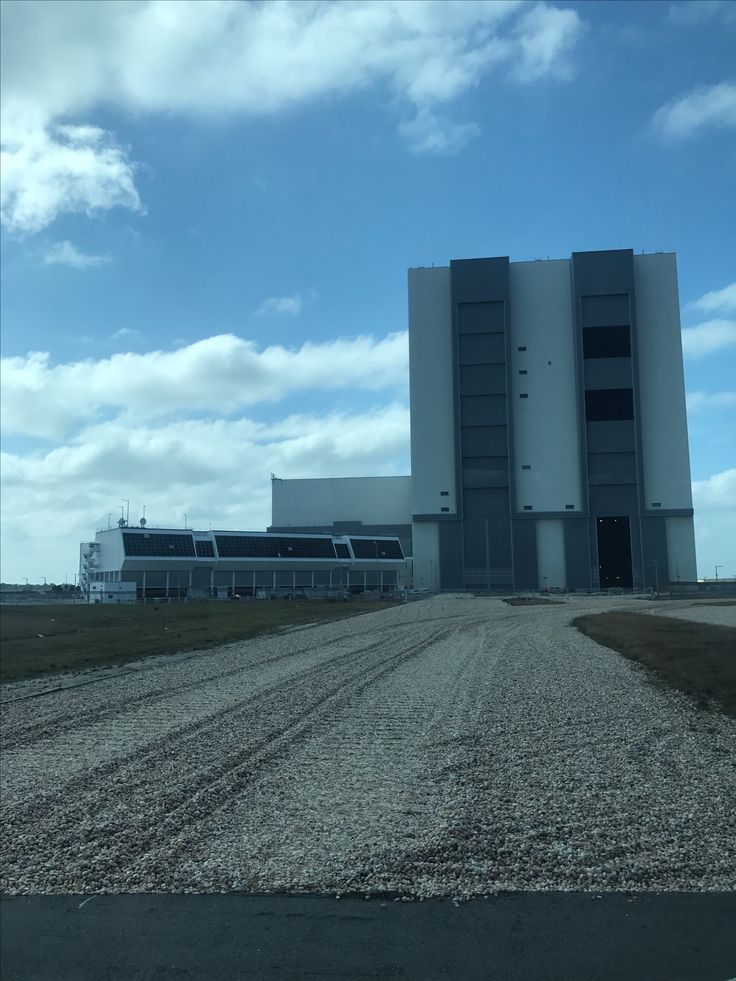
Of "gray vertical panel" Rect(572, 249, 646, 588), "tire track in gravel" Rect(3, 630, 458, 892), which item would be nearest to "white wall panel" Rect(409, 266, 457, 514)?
"gray vertical panel" Rect(572, 249, 646, 588)

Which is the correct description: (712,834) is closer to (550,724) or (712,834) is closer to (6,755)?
(550,724)

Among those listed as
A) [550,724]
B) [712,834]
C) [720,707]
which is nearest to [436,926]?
[712,834]

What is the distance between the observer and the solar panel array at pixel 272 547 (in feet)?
391

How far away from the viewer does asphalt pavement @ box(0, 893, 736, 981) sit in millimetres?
5738

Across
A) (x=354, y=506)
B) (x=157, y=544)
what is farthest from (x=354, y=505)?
(x=157, y=544)

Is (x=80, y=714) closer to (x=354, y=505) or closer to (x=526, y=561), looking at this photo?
(x=526, y=561)

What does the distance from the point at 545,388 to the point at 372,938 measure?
10435 cm

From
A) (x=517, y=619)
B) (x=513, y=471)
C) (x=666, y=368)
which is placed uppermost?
(x=666, y=368)

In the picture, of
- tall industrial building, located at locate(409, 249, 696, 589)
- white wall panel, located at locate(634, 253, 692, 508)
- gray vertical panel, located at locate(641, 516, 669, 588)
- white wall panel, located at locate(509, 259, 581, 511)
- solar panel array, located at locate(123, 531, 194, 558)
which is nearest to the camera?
gray vertical panel, located at locate(641, 516, 669, 588)

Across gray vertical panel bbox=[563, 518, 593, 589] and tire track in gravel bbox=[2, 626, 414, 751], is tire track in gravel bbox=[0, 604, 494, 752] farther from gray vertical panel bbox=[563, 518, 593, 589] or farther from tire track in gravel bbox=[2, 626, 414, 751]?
gray vertical panel bbox=[563, 518, 593, 589]

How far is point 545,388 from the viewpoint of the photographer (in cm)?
10638

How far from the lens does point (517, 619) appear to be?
158 feet

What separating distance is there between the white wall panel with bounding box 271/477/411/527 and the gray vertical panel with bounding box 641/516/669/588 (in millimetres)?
44964

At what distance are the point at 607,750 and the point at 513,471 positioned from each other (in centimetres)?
9454
